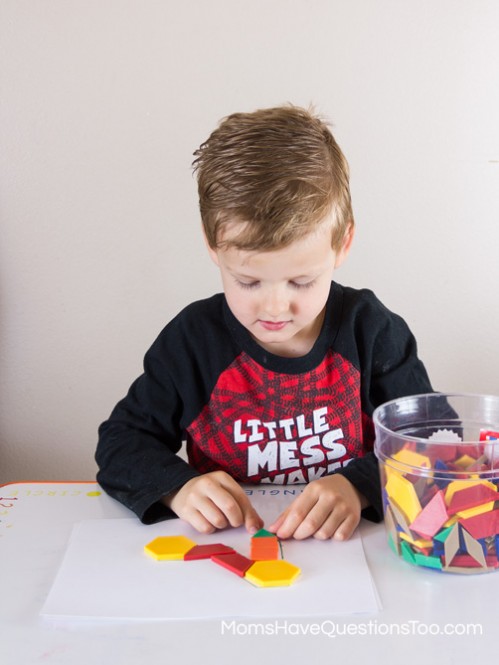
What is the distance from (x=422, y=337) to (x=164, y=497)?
0.85m

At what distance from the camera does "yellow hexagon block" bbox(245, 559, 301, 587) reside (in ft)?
2.26

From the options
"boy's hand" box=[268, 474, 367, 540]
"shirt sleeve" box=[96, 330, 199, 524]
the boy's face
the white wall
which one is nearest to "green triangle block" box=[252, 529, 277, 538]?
"boy's hand" box=[268, 474, 367, 540]

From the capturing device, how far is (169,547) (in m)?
0.77

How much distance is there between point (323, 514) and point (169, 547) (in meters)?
0.15

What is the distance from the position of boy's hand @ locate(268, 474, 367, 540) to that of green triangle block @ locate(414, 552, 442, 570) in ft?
0.28

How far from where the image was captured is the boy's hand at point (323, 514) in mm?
780

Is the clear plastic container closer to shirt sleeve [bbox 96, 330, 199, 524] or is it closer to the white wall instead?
shirt sleeve [bbox 96, 330, 199, 524]

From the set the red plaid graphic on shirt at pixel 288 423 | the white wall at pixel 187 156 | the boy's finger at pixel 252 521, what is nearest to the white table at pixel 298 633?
the boy's finger at pixel 252 521

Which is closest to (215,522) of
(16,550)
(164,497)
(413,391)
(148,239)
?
(164,497)

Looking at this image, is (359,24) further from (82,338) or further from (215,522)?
(215,522)

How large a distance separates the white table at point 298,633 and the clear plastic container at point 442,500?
0.06 feet

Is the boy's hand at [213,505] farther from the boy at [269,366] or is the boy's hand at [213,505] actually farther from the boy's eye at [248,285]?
the boy's eye at [248,285]

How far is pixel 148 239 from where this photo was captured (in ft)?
4.93

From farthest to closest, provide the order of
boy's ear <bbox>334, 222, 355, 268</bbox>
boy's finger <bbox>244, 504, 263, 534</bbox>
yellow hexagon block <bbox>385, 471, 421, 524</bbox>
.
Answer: boy's ear <bbox>334, 222, 355, 268</bbox>
boy's finger <bbox>244, 504, 263, 534</bbox>
yellow hexagon block <bbox>385, 471, 421, 524</bbox>
